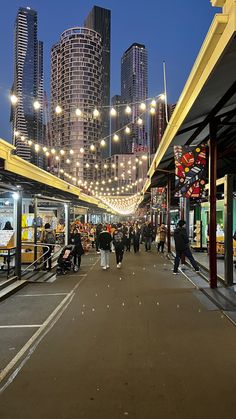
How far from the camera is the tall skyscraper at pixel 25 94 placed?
1638 cm

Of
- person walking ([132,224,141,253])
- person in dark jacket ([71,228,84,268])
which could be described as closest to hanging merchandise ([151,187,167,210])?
person walking ([132,224,141,253])

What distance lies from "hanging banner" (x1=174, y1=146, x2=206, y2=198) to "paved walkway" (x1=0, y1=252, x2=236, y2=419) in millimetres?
3439

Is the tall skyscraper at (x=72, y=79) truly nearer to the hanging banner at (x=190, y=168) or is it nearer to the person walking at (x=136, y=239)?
the person walking at (x=136, y=239)

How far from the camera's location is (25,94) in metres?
15.5

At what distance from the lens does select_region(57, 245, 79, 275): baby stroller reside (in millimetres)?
13562

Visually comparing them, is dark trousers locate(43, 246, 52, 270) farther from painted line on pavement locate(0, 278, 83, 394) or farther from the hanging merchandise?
the hanging merchandise

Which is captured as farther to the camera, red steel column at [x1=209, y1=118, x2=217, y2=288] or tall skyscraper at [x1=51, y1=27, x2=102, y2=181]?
tall skyscraper at [x1=51, y1=27, x2=102, y2=181]

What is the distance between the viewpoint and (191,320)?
23.4 feet

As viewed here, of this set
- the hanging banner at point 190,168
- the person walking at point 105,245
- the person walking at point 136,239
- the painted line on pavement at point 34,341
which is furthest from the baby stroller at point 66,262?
the person walking at point 136,239

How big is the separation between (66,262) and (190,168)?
18.2 feet

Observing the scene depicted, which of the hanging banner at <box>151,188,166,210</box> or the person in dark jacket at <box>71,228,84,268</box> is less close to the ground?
the hanging banner at <box>151,188,166,210</box>

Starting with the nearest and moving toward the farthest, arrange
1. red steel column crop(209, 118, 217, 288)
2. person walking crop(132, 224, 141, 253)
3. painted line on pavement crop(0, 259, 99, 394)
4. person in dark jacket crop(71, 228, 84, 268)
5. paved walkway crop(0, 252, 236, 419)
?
paved walkway crop(0, 252, 236, 419) → painted line on pavement crop(0, 259, 99, 394) → red steel column crop(209, 118, 217, 288) → person in dark jacket crop(71, 228, 84, 268) → person walking crop(132, 224, 141, 253)

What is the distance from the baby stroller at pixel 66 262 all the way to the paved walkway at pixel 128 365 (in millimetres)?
4751

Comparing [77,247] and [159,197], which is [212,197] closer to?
[77,247]
